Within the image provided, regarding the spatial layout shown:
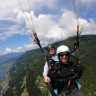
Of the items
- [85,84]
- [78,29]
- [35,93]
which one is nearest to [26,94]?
[35,93]

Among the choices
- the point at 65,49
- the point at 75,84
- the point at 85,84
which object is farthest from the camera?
the point at 85,84

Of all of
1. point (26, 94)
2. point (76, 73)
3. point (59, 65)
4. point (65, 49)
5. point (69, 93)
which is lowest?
point (26, 94)

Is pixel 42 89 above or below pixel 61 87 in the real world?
below

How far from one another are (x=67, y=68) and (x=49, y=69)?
80cm

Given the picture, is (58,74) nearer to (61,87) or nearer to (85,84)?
(61,87)

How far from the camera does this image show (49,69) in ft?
25.7

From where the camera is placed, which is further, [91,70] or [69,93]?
[91,70]

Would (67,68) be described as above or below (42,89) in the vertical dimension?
above

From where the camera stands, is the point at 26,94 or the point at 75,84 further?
the point at 26,94

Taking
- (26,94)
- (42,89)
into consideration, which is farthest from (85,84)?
(26,94)

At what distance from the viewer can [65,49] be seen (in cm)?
723

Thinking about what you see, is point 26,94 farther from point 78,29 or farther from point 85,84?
point 78,29

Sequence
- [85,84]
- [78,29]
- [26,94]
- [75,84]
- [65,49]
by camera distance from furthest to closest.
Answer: [26,94], [85,84], [78,29], [75,84], [65,49]

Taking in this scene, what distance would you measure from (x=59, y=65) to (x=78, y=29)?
3257mm
